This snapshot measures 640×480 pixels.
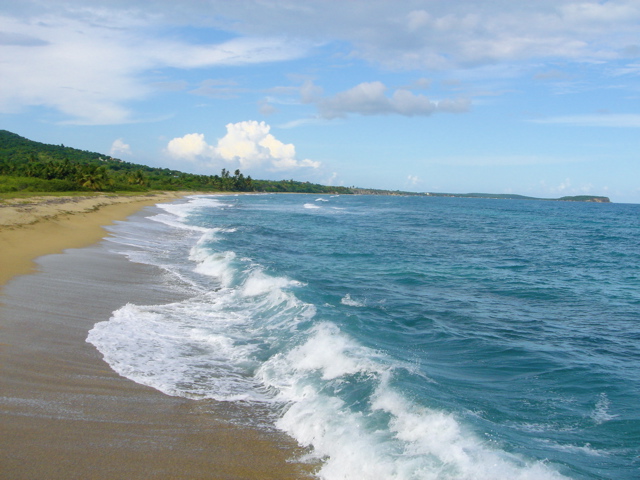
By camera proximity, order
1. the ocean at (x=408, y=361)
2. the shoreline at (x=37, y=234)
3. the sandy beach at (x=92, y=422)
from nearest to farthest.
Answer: the sandy beach at (x=92, y=422)
the ocean at (x=408, y=361)
the shoreline at (x=37, y=234)

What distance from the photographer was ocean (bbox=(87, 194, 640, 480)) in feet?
19.4

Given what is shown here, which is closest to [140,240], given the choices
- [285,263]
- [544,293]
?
[285,263]

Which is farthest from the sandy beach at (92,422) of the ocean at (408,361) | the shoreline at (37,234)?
the shoreline at (37,234)

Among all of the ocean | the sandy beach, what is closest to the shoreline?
the ocean

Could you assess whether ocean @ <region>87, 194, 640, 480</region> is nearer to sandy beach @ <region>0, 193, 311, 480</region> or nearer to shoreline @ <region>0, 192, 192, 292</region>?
sandy beach @ <region>0, 193, 311, 480</region>

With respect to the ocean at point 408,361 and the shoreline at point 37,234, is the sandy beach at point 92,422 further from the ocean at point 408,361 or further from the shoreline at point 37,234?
the shoreline at point 37,234

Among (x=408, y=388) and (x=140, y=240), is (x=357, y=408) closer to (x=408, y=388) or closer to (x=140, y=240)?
(x=408, y=388)

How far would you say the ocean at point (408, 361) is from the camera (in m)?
5.91

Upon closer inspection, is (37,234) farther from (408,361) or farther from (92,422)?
(408,361)

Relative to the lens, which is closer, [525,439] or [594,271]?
[525,439]

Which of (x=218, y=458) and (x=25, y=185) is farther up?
(x=25, y=185)

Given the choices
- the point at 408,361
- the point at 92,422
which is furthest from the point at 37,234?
the point at 408,361

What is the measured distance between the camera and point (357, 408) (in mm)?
6902

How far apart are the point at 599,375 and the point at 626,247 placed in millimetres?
30525
